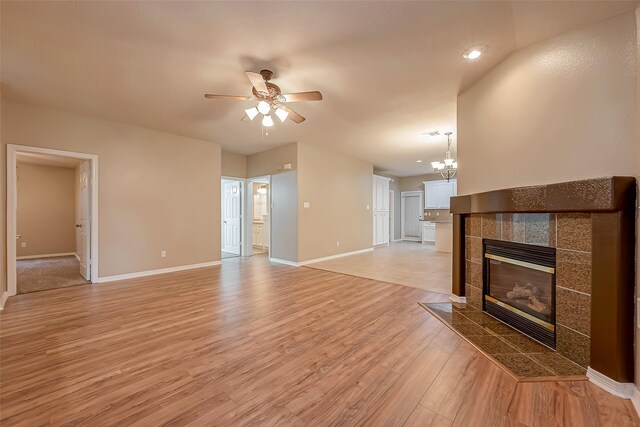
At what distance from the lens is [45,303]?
326cm

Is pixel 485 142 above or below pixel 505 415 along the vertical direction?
above

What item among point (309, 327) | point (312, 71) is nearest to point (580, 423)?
point (309, 327)

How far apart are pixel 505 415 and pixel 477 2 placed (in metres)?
2.69

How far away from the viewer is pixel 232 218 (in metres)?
7.38

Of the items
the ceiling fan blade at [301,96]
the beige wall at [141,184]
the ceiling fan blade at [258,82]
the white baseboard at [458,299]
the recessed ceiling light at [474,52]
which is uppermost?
the recessed ceiling light at [474,52]

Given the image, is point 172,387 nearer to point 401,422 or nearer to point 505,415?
point 401,422

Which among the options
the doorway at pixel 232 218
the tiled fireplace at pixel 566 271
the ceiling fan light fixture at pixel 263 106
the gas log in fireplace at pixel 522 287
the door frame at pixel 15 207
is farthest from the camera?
the doorway at pixel 232 218

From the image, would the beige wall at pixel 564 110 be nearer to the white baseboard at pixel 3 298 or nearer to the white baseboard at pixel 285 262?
the white baseboard at pixel 285 262

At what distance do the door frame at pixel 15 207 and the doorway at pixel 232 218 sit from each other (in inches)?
113

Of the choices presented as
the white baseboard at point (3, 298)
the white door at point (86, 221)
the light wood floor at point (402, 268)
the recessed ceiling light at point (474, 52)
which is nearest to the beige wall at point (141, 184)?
the white door at point (86, 221)

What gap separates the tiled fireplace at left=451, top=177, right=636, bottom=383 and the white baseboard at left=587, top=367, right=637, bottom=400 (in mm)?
29

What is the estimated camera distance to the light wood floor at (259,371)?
1.45 metres

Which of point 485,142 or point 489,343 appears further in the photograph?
point 485,142

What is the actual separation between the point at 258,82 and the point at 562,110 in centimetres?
260
